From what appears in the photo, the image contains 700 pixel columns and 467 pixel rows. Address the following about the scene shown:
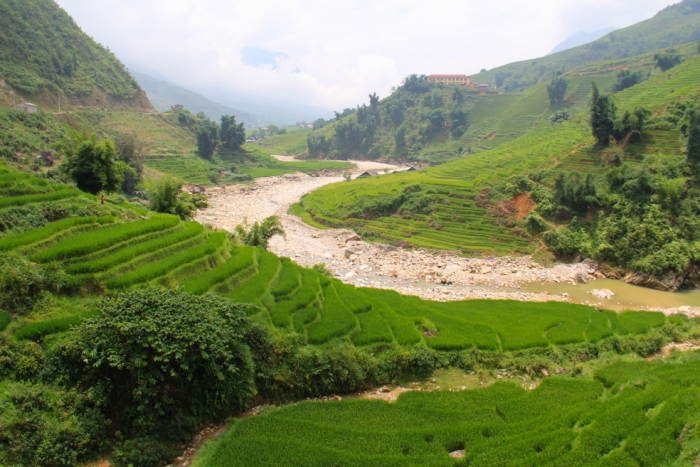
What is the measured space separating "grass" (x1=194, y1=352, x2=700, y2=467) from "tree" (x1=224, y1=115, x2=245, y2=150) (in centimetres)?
6634

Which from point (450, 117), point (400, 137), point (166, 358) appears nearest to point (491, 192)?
point (166, 358)

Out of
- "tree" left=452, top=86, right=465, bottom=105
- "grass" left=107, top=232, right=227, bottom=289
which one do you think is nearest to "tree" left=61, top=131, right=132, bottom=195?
"grass" left=107, top=232, right=227, bottom=289

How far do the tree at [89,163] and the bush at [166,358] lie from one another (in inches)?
515

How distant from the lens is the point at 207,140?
2365 inches

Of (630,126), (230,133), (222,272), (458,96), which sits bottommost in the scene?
(222,272)

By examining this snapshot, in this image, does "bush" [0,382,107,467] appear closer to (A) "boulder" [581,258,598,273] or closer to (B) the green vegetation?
(A) "boulder" [581,258,598,273]

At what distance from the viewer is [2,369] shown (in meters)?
7.02

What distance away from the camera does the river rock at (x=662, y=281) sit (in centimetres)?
2044

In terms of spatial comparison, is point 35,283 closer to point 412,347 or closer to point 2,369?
point 2,369

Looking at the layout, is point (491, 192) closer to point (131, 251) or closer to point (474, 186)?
point (474, 186)

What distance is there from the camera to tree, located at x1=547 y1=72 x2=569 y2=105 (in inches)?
2798

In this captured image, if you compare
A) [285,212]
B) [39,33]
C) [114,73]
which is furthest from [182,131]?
[285,212]

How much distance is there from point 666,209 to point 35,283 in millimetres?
32058

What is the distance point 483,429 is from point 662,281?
19.5 m
